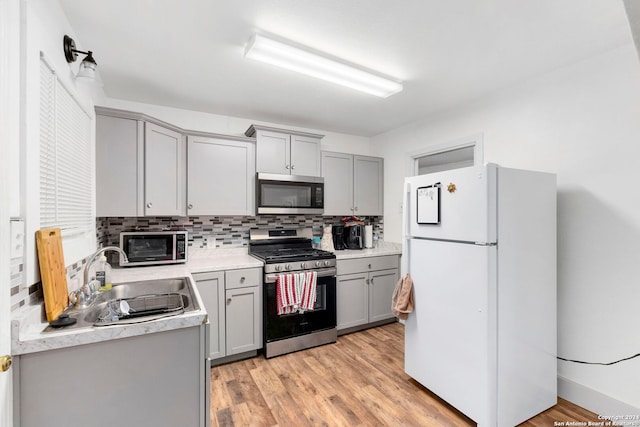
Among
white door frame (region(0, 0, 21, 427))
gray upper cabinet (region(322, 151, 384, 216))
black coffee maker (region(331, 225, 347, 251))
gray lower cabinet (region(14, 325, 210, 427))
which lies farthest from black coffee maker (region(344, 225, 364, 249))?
white door frame (region(0, 0, 21, 427))

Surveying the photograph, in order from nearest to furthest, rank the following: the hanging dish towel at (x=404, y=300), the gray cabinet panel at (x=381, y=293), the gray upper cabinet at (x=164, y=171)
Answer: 1. the hanging dish towel at (x=404, y=300)
2. the gray upper cabinet at (x=164, y=171)
3. the gray cabinet panel at (x=381, y=293)

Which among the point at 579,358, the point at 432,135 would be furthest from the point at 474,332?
the point at 432,135

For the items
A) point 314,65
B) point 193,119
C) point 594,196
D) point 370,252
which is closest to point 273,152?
point 193,119

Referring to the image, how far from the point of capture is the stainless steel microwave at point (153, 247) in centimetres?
243

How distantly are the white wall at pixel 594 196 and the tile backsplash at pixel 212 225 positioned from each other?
228 cm

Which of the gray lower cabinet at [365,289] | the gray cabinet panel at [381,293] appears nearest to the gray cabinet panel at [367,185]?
the gray lower cabinet at [365,289]

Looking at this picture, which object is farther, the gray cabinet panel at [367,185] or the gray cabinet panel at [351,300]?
the gray cabinet panel at [367,185]

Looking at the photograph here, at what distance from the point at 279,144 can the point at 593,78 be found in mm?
2564

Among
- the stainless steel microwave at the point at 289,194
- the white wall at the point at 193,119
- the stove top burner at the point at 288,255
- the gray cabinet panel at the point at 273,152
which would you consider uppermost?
the white wall at the point at 193,119

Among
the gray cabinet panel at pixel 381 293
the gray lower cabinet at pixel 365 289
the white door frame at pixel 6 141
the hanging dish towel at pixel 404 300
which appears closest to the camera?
the white door frame at pixel 6 141

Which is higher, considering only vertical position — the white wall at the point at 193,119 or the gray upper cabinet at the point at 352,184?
the white wall at the point at 193,119

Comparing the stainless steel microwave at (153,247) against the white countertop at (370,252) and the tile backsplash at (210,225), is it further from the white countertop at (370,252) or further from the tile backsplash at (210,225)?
the white countertop at (370,252)

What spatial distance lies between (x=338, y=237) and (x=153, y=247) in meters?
2.03

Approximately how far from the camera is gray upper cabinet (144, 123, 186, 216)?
2.41m
